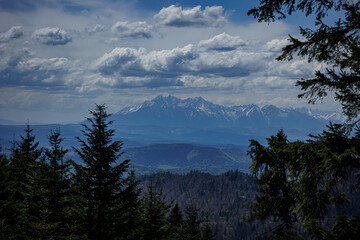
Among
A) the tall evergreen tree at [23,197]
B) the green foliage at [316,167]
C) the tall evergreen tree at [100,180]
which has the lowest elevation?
the tall evergreen tree at [23,197]

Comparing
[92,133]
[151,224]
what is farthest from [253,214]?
[92,133]

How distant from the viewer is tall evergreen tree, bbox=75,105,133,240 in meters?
15.6

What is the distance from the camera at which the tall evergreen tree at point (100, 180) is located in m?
15.6

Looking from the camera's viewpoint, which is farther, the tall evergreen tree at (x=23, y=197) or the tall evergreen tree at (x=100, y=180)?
the tall evergreen tree at (x=23, y=197)

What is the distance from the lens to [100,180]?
1634cm

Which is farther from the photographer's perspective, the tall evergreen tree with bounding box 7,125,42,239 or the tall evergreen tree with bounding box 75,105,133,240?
the tall evergreen tree with bounding box 7,125,42,239

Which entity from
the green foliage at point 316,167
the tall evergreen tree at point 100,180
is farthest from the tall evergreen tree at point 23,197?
the green foliage at point 316,167

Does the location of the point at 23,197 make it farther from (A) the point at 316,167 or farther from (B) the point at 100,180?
(A) the point at 316,167

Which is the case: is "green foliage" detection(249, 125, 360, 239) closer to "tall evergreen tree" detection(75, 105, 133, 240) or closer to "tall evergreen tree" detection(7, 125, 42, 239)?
"tall evergreen tree" detection(75, 105, 133, 240)

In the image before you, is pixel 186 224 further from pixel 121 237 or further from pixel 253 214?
pixel 121 237

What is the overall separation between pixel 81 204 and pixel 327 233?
13323 millimetres

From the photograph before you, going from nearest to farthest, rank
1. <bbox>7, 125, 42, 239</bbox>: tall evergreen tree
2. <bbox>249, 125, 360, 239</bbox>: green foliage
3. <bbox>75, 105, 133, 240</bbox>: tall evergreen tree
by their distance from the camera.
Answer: <bbox>249, 125, 360, 239</bbox>: green foliage < <bbox>75, 105, 133, 240</bbox>: tall evergreen tree < <bbox>7, 125, 42, 239</bbox>: tall evergreen tree

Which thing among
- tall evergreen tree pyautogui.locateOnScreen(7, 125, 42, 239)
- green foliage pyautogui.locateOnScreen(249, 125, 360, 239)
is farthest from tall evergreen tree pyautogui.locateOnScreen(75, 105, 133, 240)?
green foliage pyautogui.locateOnScreen(249, 125, 360, 239)

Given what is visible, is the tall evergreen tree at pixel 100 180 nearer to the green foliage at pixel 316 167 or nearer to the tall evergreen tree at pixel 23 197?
the tall evergreen tree at pixel 23 197
